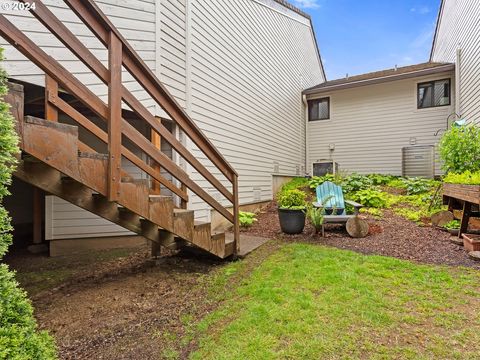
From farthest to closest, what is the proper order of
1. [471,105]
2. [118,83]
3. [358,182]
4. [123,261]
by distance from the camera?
[358,182] → [471,105] → [123,261] → [118,83]

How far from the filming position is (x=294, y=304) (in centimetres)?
223

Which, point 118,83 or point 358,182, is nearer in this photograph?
point 118,83

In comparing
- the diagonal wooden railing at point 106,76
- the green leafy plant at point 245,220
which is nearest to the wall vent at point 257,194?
the green leafy plant at point 245,220

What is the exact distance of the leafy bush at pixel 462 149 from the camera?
4.78 meters

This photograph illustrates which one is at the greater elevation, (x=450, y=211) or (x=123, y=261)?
(x=450, y=211)

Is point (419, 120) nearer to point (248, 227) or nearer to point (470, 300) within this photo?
point (248, 227)

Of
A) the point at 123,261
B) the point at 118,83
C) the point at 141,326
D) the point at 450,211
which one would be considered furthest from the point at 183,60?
the point at 450,211

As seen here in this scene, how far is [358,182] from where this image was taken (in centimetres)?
760

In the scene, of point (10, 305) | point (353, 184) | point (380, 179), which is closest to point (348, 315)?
point (10, 305)

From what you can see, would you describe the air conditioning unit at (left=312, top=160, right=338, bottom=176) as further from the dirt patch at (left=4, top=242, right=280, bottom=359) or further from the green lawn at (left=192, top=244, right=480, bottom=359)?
the green lawn at (left=192, top=244, right=480, bottom=359)

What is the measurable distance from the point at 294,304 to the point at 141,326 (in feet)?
4.12

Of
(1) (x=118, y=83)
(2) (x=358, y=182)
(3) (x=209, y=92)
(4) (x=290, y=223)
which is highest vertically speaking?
(3) (x=209, y=92)

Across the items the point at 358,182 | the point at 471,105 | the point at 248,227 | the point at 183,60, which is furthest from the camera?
the point at 358,182

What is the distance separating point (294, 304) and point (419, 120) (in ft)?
30.0
